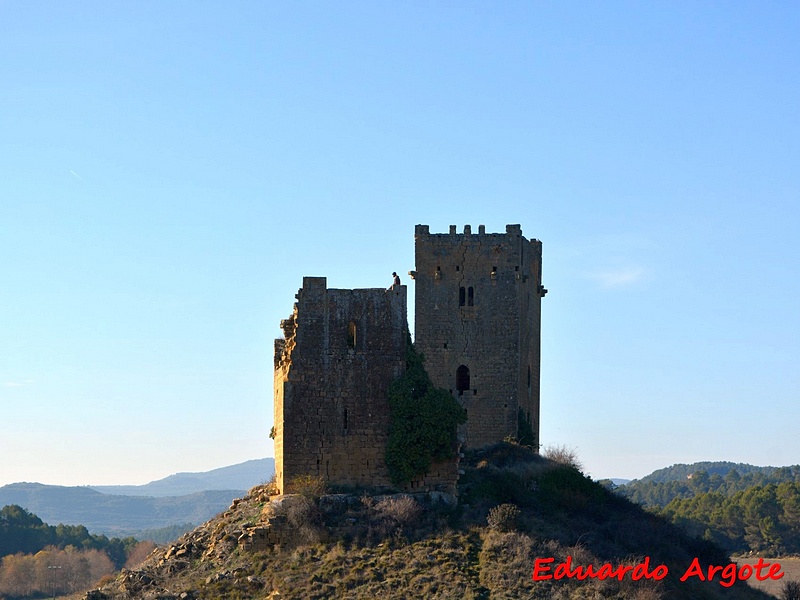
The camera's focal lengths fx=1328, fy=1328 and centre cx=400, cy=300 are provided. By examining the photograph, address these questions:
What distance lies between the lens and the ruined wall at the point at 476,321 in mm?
43375

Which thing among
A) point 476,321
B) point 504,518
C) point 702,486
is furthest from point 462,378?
point 702,486

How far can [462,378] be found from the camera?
143ft

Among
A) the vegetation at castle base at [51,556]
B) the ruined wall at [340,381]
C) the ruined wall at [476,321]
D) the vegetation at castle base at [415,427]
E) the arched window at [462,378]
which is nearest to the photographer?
the vegetation at castle base at [415,427]

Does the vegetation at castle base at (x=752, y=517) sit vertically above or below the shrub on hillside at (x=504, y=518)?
below

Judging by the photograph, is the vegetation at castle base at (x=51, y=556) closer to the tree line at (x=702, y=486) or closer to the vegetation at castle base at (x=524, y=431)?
the vegetation at castle base at (x=524, y=431)

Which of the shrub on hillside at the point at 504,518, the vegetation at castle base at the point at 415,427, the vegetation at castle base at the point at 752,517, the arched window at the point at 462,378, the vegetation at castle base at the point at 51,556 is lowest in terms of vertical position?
the vegetation at castle base at the point at 51,556

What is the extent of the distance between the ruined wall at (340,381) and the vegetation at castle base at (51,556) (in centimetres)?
4124

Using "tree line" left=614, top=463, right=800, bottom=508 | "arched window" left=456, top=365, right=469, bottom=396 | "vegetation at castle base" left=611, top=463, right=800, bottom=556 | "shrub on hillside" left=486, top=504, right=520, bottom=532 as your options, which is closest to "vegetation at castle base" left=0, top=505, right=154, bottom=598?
"vegetation at castle base" left=611, top=463, right=800, bottom=556

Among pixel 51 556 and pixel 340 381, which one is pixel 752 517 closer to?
pixel 51 556

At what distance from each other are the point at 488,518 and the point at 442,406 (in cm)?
327

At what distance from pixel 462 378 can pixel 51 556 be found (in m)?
49.1

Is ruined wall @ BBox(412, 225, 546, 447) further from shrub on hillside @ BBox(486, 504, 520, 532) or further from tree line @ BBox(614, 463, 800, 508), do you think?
tree line @ BBox(614, 463, 800, 508)

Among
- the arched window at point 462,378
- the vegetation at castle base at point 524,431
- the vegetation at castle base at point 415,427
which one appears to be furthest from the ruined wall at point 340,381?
the vegetation at castle base at point 524,431

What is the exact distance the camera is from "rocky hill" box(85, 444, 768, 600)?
30.8 meters
